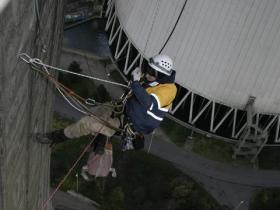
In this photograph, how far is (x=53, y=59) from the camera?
13.8 metres

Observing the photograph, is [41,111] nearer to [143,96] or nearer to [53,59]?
[53,59]

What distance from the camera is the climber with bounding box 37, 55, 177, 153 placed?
41.7 ft

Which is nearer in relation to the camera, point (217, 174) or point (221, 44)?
point (221, 44)

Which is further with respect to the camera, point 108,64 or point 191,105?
point 108,64

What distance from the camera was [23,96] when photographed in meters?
10.7

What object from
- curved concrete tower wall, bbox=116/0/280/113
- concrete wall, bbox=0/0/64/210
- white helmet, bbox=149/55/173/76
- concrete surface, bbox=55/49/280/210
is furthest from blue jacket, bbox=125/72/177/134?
concrete surface, bbox=55/49/280/210

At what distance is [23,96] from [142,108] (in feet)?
11.8

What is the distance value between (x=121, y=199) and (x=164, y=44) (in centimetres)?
1009

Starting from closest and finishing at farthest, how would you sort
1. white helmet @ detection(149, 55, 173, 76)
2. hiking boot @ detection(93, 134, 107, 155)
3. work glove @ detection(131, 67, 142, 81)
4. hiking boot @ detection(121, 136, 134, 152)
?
white helmet @ detection(149, 55, 173, 76), work glove @ detection(131, 67, 142, 81), hiking boot @ detection(121, 136, 134, 152), hiking boot @ detection(93, 134, 107, 155)

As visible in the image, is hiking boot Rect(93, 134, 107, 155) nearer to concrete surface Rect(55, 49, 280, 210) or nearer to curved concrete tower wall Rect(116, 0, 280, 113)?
concrete surface Rect(55, 49, 280, 210)

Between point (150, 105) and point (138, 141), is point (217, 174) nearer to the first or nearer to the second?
point (138, 141)

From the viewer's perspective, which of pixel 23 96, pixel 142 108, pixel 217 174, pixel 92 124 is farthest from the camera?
pixel 217 174

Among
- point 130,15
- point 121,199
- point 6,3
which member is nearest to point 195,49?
point 130,15

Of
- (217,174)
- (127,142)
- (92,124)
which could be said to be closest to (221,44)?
(217,174)
